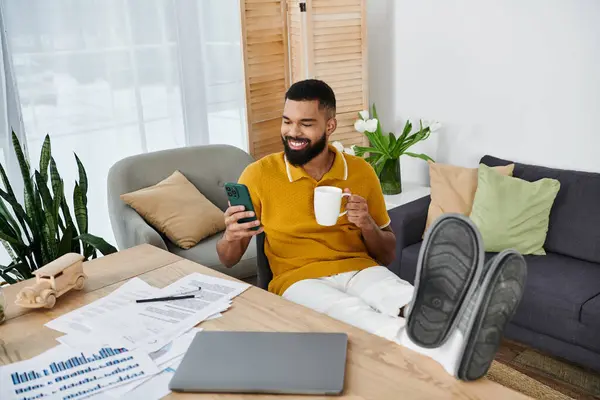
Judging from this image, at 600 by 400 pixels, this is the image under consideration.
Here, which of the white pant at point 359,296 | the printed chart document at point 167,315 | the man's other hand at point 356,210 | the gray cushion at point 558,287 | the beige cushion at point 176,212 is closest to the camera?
the printed chart document at point 167,315

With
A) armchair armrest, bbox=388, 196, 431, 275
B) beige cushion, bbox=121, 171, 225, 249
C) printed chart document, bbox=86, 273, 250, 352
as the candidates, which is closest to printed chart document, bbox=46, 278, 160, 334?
printed chart document, bbox=86, 273, 250, 352

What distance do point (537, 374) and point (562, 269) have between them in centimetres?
47

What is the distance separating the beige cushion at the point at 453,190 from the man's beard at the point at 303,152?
114 centimetres

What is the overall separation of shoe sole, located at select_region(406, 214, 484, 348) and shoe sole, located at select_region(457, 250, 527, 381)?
0.07 metres

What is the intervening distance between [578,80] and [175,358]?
244 cm

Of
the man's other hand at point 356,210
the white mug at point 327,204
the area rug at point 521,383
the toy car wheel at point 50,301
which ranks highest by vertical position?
the white mug at point 327,204

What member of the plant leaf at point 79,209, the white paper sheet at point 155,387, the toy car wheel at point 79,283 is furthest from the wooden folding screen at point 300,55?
the white paper sheet at point 155,387

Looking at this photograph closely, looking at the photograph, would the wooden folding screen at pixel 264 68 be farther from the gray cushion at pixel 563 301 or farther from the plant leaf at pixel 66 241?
the gray cushion at pixel 563 301

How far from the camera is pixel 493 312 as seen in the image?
111 centimetres

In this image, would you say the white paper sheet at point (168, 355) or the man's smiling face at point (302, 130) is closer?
the white paper sheet at point (168, 355)

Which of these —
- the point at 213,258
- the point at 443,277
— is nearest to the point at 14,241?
the point at 213,258

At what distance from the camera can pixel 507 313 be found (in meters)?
1.14

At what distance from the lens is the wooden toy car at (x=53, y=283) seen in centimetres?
156

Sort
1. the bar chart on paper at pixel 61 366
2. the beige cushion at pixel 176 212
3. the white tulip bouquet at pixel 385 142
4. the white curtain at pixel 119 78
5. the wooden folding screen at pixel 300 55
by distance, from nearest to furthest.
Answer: the bar chart on paper at pixel 61 366 → the beige cushion at pixel 176 212 → the white curtain at pixel 119 78 → the white tulip bouquet at pixel 385 142 → the wooden folding screen at pixel 300 55
